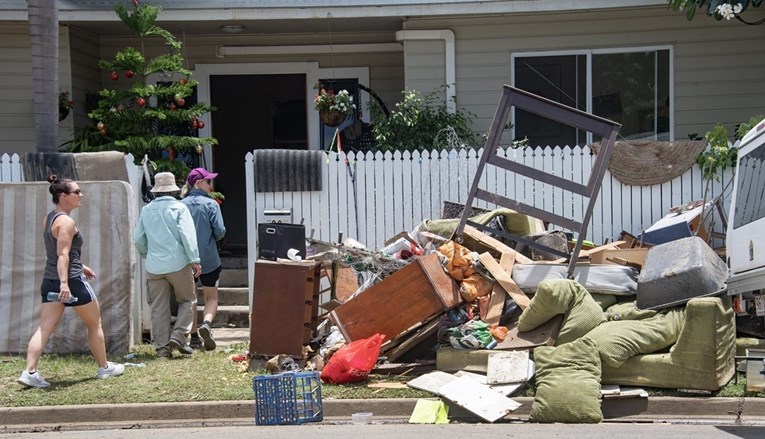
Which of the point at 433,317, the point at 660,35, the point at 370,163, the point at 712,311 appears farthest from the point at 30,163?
the point at 660,35

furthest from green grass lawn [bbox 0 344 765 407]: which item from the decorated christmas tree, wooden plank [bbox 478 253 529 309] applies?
the decorated christmas tree

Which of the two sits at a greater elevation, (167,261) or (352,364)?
(167,261)

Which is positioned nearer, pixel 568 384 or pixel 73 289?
pixel 568 384

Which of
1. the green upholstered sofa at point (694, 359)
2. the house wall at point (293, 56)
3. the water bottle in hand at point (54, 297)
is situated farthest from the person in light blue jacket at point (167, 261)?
the house wall at point (293, 56)

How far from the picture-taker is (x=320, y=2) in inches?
495

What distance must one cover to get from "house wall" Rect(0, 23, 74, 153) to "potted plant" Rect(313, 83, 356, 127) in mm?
3610

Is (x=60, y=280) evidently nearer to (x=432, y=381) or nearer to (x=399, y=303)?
(x=399, y=303)

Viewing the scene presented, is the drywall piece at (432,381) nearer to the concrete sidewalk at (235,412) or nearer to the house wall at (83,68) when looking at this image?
the concrete sidewalk at (235,412)

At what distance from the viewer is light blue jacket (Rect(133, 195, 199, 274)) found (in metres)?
8.99

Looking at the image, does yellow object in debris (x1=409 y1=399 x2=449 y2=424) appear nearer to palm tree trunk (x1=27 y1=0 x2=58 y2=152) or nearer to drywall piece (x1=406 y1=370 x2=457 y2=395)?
drywall piece (x1=406 y1=370 x2=457 y2=395)

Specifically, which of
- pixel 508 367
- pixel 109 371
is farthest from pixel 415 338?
pixel 109 371

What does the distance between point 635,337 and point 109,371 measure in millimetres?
4629

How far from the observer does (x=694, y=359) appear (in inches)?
292

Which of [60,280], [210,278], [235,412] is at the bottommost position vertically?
[235,412]
